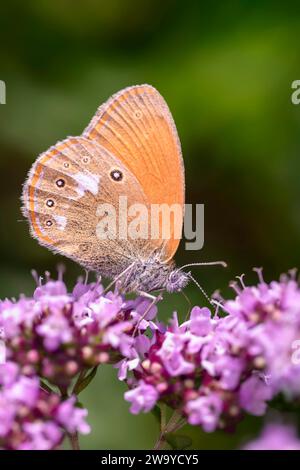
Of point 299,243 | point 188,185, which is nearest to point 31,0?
point 188,185

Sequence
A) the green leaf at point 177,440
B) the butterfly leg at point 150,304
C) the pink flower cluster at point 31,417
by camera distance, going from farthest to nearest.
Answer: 1. the butterfly leg at point 150,304
2. the green leaf at point 177,440
3. the pink flower cluster at point 31,417

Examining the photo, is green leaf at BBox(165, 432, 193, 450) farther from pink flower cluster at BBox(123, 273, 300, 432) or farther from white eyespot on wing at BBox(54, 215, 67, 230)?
white eyespot on wing at BBox(54, 215, 67, 230)

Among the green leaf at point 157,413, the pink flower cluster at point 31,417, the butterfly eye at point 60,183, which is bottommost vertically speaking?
the green leaf at point 157,413

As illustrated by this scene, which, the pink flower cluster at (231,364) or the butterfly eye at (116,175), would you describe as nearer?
the pink flower cluster at (231,364)

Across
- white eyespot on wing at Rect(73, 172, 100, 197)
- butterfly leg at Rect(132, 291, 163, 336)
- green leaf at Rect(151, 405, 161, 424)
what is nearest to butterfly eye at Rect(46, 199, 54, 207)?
white eyespot on wing at Rect(73, 172, 100, 197)

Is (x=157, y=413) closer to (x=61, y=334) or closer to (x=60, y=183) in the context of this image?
(x=61, y=334)

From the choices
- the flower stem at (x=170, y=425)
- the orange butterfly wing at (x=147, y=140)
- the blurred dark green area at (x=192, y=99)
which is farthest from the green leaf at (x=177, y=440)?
the blurred dark green area at (x=192, y=99)

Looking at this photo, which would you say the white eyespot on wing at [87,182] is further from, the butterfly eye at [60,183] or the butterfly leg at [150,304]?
the butterfly leg at [150,304]
